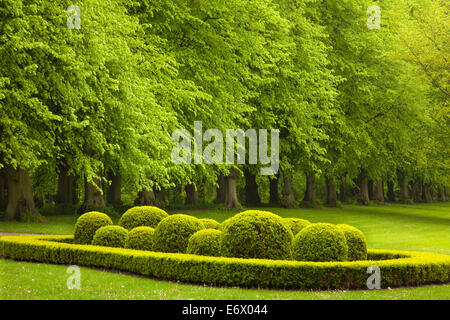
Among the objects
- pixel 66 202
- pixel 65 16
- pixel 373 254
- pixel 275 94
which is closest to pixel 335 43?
pixel 275 94

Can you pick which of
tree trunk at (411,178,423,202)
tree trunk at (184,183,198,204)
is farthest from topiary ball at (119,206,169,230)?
tree trunk at (411,178,423,202)

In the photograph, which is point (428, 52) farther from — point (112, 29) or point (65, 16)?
point (65, 16)

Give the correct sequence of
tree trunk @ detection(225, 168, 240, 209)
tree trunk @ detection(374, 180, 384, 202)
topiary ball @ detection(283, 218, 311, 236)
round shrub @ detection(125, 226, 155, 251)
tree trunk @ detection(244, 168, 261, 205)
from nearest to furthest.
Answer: round shrub @ detection(125, 226, 155, 251)
topiary ball @ detection(283, 218, 311, 236)
tree trunk @ detection(225, 168, 240, 209)
tree trunk @ detection(244, 168, 261, 205)
tree trunk @ detection(374, 180, 384, 202)

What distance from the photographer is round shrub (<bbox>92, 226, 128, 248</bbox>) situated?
16.8 m

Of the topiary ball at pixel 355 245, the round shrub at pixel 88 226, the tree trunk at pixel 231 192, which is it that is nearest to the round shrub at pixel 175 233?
the round shrub at pixel 88 226

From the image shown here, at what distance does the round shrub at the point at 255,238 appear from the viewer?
14.2 metres

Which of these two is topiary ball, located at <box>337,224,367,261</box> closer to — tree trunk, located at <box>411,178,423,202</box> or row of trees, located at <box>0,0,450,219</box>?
row of trees, located at <box>0,0,450,219</box>

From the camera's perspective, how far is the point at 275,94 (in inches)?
1417

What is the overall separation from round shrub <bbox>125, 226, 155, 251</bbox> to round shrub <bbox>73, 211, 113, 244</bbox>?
6.25 feet

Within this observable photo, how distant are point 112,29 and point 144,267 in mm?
12627

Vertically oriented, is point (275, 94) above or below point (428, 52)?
below

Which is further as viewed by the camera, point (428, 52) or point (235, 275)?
point (428, 52)
